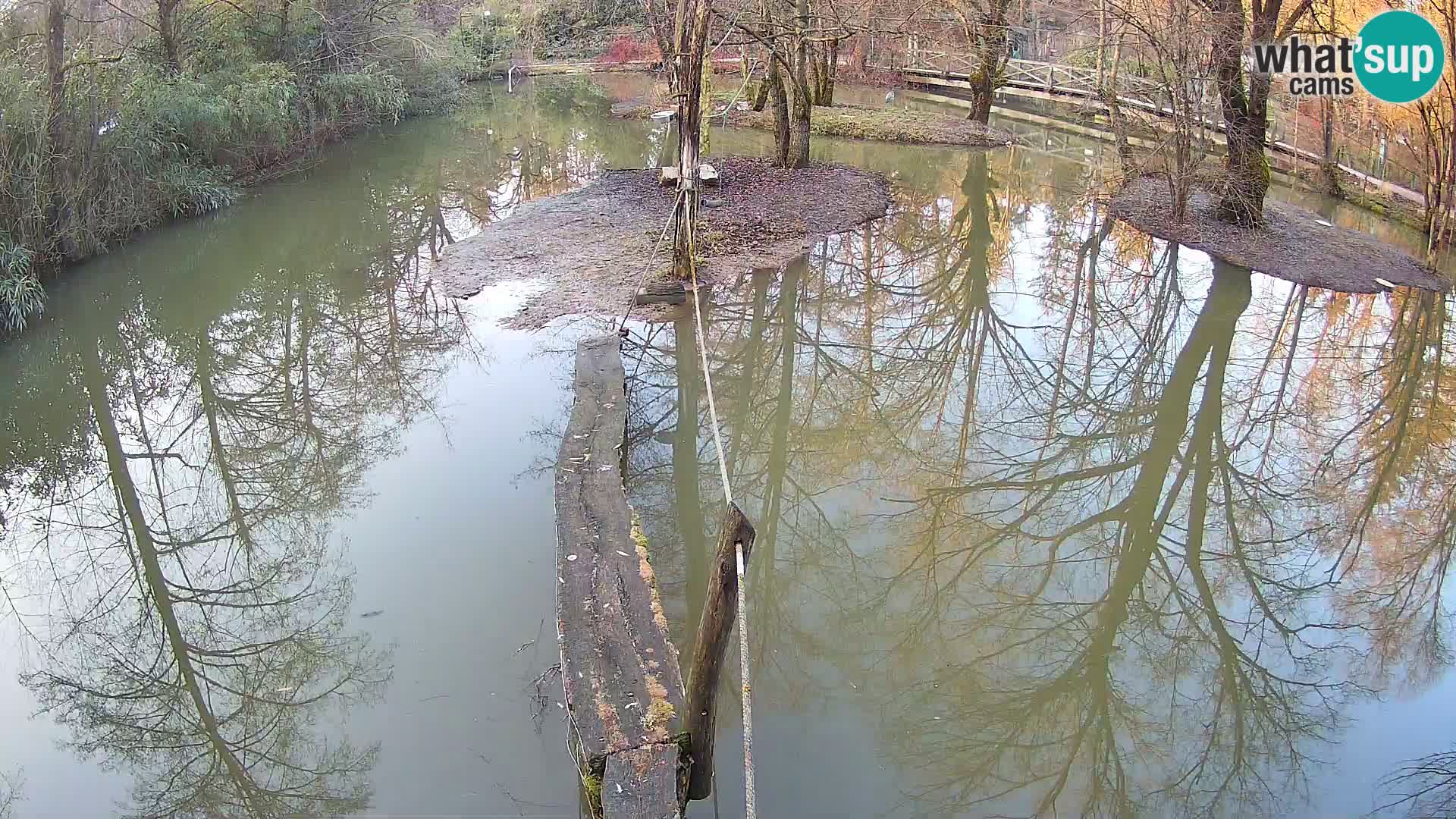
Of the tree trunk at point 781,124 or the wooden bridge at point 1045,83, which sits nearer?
the tree trunk at point 781,124

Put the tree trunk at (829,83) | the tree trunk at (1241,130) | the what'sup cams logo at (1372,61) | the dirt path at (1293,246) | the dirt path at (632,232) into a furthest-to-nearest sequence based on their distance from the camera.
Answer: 1. the tree trunk at (829,83)
2. the tree trunk at (1241,130)
3. the what'sup cams logo at (1372,61)
4. the dirt path at (1293,246)
5. the dirt path at (632,232)

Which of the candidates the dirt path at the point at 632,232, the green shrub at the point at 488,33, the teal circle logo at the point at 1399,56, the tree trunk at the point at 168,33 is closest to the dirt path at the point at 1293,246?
the teal circle logo at the point at 1399,56

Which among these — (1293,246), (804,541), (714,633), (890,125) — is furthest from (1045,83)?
(714,633)

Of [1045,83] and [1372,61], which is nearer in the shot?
[1372,61]

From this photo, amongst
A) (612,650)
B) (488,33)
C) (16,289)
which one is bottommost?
(612,650)

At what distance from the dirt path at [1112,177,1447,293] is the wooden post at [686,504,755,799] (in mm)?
9929

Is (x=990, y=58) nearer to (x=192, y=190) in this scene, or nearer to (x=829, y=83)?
(x=829, y=83)

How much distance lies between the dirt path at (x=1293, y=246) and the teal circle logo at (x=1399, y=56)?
5.87 ft

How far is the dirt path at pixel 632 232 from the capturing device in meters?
10.5

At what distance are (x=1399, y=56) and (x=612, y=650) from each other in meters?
13.3

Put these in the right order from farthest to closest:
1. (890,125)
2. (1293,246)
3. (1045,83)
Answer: (1045,83) → (890,125) → (1293,246)

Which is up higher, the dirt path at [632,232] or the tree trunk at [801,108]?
the tree trunk at [801,108]

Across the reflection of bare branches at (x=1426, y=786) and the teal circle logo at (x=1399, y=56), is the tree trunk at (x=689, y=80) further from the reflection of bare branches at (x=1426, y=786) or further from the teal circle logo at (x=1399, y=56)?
the teal circle logo at (x=1399, y=56)

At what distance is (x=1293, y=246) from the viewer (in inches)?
466
